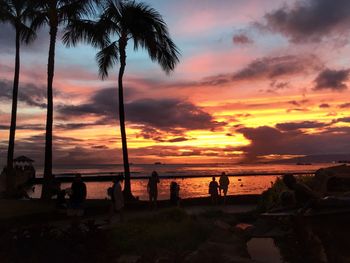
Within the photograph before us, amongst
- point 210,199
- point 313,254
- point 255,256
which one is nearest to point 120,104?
point 210,199

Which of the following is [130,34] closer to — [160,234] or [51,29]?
[51,29]

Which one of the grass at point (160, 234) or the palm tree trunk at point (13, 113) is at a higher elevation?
the palm tree trunk at point (13, 113)

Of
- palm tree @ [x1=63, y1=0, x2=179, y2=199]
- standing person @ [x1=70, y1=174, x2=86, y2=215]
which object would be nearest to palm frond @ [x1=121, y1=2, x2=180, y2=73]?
palm tree @ [x1=63, y1=0, x2=179, y2=199]

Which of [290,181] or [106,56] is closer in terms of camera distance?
[290,181]

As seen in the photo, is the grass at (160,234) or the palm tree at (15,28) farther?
the palm tree at (15,28)

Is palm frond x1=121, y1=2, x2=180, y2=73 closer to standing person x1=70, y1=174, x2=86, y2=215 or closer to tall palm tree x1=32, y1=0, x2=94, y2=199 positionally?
tall palm tree x1=32, y1=0, x2=94, y2=199

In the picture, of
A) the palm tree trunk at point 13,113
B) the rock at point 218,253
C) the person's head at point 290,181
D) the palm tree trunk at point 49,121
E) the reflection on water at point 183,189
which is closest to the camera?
the rock at point 218,253

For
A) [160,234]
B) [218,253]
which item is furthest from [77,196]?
[218,253]

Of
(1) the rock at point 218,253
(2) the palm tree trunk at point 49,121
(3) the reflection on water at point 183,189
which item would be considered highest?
(2) the palm tree trunk at point 49,121

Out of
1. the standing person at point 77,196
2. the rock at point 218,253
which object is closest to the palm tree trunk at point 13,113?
the standing person at point 77,196

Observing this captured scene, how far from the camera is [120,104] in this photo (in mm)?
29203

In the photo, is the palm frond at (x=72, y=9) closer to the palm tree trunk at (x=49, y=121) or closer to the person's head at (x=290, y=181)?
the palm tree trunk at (x=49, y=121)

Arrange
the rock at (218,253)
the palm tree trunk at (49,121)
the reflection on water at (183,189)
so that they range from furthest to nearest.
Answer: the reflection on water at (183,189) < the palm tree trunk at (49,121) < the rock at (218,253)

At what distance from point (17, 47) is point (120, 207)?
1737 centimetres
